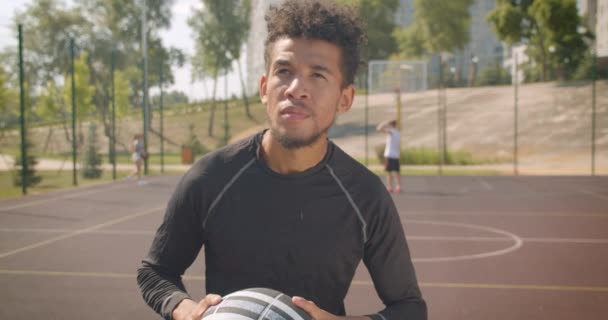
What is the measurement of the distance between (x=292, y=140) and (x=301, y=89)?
19cm

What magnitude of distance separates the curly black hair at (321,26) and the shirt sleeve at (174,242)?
2.01 feet

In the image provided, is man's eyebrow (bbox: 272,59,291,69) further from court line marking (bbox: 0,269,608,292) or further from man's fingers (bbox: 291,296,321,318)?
court line marking (bbox: 0,269,608,292)

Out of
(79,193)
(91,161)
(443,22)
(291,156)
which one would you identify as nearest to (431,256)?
(291,156)

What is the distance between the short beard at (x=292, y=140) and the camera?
7.22 ft

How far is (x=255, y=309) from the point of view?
6.79 feet

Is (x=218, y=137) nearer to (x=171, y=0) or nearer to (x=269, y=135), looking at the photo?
(x=171, y=0)

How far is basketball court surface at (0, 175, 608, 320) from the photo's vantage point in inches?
215

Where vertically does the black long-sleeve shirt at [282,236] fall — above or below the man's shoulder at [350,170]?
below

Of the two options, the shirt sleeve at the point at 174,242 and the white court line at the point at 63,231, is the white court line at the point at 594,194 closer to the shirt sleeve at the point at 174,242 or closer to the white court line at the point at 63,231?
the white court line at the point at 63,231

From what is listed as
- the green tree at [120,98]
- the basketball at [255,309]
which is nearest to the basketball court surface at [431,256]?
the basketball at [255,309]

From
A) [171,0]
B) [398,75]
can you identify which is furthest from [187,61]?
[398,75]

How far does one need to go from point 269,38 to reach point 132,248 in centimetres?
644

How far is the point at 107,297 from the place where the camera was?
5711 millimetres

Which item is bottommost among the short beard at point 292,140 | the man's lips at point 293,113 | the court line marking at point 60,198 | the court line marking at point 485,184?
the court line marking at point 485,184
